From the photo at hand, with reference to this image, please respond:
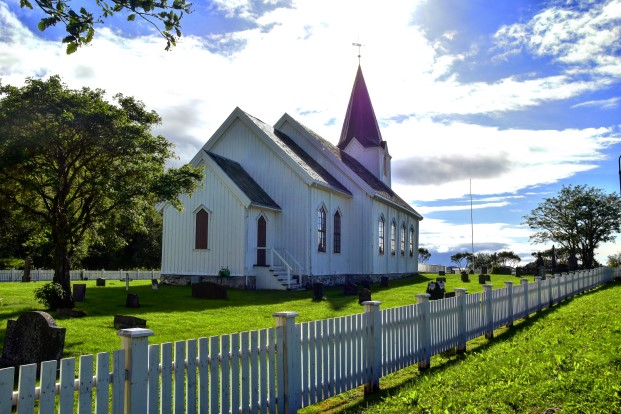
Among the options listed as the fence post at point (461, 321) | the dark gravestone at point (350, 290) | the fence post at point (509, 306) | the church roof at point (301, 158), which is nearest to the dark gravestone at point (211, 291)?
the dark gravestone at point (350, 290)

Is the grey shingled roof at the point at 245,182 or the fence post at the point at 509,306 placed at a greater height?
the grey shingled roof at the point at 245,182

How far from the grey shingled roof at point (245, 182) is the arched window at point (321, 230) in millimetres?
2372

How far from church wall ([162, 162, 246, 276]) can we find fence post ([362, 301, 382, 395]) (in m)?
16.8

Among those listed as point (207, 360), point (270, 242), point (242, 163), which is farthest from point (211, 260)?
point (207, 360)

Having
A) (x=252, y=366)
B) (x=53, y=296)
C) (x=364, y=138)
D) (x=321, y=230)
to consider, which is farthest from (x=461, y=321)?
(x=364, y=138)

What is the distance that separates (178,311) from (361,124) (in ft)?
95.2

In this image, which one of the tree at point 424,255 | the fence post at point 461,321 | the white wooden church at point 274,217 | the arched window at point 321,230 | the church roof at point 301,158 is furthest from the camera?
the tree at point 424,255

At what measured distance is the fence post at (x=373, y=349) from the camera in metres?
8.32

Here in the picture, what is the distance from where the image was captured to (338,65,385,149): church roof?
42.0 m

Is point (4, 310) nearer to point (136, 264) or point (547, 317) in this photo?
point (547, 317)

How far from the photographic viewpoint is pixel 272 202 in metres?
27.4

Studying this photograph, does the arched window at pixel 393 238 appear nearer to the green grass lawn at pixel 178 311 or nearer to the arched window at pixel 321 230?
the arched window at pixel 321 230

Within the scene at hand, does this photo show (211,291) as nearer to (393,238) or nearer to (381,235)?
(381,235)

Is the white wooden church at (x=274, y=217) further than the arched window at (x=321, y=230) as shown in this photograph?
No
